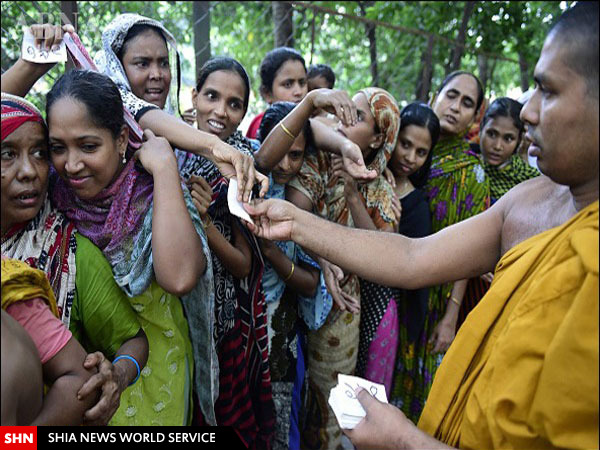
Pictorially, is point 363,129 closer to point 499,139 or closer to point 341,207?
point 341,207

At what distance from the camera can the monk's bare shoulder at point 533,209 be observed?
1.40 metres

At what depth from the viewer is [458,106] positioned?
3465 mm

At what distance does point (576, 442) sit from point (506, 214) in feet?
2.41

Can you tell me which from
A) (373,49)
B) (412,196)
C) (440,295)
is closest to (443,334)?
(440,295)

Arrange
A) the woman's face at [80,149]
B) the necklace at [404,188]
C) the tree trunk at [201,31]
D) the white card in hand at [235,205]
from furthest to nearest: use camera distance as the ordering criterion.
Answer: the tree trunk at [201,31], the necklace at [404,188], the white card in hand at [235,205], the woman's face at [80,149]

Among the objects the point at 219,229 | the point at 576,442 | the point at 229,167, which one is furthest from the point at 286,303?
the point at 576,442

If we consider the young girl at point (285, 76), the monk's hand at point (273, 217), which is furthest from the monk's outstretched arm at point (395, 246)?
the young girl at point (285, 76)

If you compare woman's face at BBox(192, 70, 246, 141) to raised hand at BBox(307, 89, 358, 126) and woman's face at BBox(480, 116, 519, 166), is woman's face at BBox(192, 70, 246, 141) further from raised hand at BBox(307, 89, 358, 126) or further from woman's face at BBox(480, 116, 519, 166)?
woman's face at BBox(480, 116, 519, 166)

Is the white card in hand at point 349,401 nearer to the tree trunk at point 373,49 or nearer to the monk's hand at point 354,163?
the monk's hand at point 354,163

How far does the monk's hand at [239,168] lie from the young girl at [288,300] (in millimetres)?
506

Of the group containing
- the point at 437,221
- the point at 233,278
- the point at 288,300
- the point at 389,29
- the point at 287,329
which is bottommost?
the point at 287,329

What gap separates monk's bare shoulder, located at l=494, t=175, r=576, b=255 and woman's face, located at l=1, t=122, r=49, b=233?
147cm

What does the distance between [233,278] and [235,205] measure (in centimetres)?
59

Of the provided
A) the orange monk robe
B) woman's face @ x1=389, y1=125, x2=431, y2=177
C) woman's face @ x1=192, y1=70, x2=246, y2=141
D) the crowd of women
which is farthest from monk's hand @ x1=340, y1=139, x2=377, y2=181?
the orange monk robe
